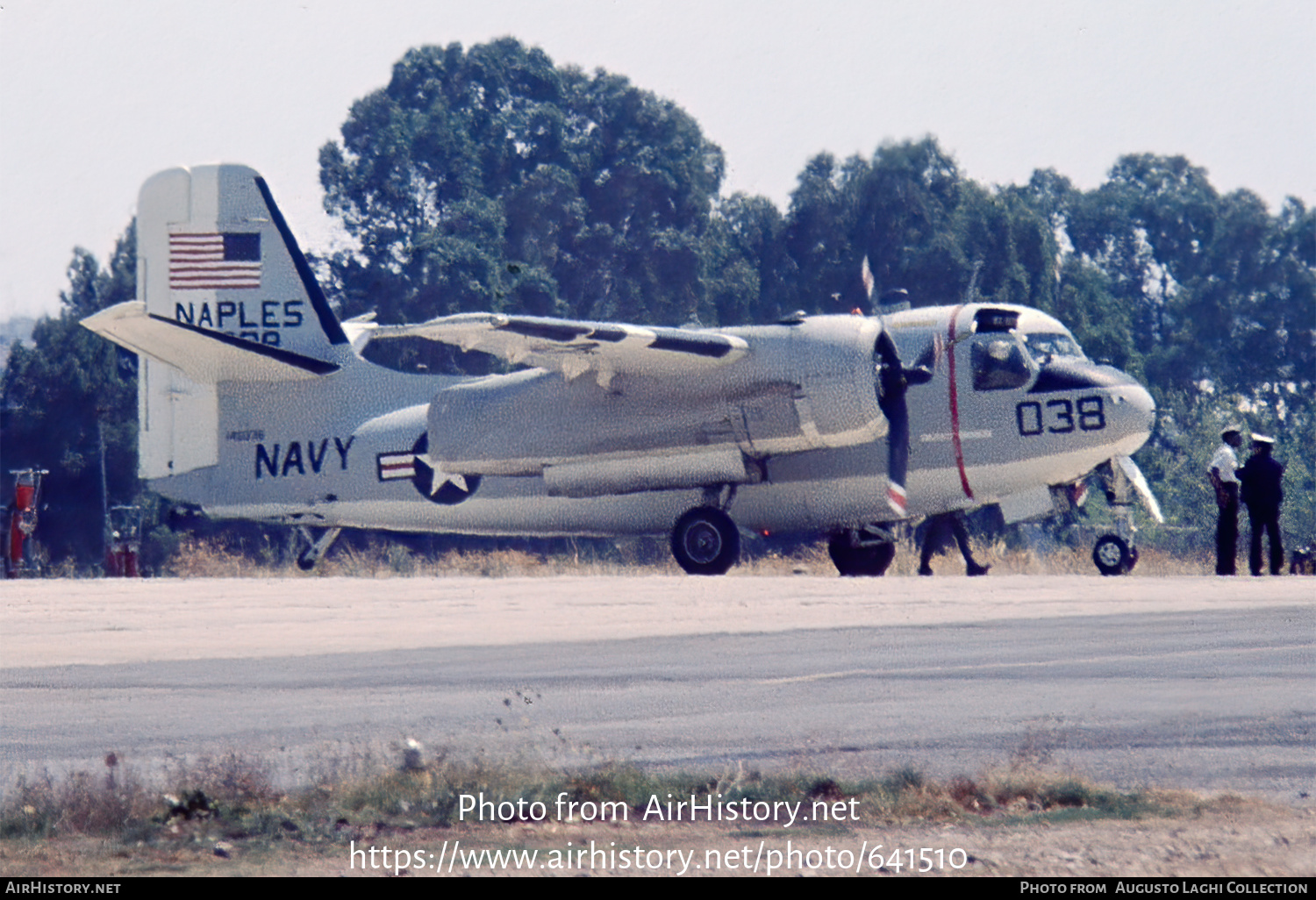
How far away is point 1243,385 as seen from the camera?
57281 millimetres

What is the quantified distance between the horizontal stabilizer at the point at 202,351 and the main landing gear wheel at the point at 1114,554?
11.2 meters

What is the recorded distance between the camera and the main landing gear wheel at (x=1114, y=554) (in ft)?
65.3

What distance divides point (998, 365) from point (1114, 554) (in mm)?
2808

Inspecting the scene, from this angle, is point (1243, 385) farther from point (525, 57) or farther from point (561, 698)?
point (561, 698)

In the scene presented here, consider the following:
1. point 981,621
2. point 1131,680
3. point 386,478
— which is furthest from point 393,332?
point 1131,680

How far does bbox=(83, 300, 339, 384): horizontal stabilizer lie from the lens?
65.8 feet

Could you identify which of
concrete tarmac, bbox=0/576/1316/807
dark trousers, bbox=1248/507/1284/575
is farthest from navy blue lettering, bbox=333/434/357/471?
dark trousers, bbox=1248/507/1284/575

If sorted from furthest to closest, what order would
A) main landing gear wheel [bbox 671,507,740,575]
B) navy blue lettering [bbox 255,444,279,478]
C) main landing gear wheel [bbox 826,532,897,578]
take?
navy blue lettering [bbox 255,444,279,478] → main landing gear wheel [bbox 826,532,897,578] → main landing gear wheel [bbox 671,507,740,575]

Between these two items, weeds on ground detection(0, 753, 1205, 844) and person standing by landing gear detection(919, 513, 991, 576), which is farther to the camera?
person standing by landing gear detection(919, 513, 991, 576)

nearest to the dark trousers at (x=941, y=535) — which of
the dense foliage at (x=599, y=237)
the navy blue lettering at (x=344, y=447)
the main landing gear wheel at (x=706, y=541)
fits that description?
the main landing gear wheel at (x=706, y=541)

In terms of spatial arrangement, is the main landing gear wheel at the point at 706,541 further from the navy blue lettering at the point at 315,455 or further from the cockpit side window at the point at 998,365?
the navy blue lettering at the point at 315,455

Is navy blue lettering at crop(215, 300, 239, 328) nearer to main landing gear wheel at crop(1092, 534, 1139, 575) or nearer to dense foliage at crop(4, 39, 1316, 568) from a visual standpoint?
main landing gear wheel at crop(1092, 534, 1139, 575)

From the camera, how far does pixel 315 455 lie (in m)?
22.8

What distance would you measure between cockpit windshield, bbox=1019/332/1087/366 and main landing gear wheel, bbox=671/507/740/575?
14.6ft
